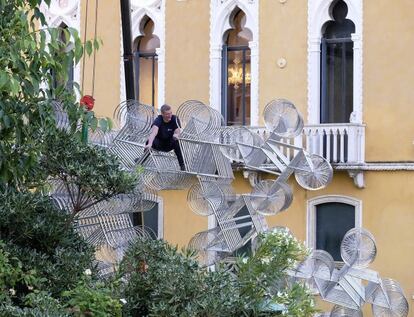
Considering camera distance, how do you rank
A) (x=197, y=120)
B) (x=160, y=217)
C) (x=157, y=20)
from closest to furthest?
(x=197, y=120), (x=160, y=217), (x=157, y=20)

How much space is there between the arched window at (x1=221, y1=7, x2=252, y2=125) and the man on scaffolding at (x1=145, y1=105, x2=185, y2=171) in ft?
32.7

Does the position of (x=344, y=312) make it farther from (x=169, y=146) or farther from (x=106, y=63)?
(x=106, y=63)

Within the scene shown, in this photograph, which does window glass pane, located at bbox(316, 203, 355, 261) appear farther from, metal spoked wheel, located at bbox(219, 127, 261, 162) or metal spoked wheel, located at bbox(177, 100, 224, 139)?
metal spoked wheel, located at bbox(177, 100, 224, 139)

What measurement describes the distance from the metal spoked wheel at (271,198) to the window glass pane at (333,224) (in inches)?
302

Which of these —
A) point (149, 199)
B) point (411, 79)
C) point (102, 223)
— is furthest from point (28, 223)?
point (411, 79)

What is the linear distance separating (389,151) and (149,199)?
8657 millimetres

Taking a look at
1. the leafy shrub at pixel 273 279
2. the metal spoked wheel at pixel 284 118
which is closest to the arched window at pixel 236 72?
the metal spoked wheel at pixel 284 118

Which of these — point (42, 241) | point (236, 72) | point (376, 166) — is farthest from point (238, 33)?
point (42, 241)

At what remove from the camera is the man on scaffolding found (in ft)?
54.4

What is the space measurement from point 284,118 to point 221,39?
9374mm

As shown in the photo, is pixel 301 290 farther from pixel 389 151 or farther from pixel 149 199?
pixel 389 151

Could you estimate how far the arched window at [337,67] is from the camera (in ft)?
83.5

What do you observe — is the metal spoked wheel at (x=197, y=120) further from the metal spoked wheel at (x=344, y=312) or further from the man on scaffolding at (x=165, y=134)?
the metal spoked wheel at (x=344, y=312)

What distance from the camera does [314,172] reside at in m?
17.8
